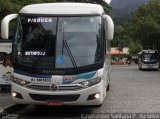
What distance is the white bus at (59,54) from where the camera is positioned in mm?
14180

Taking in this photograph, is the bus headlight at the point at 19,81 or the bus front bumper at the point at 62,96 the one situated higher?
the bus headlight at the point at 19,81

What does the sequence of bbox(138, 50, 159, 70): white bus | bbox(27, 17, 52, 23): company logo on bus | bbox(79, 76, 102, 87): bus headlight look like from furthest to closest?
bbox(138, 50, 159, 70): white bus → bbox(27, 17, 52, 23): company logo on bus → bbox(79, 76, 102, 87): bus headlight

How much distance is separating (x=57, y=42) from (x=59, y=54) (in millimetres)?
413

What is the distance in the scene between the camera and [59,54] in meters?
14.6

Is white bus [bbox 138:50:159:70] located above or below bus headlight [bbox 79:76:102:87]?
below

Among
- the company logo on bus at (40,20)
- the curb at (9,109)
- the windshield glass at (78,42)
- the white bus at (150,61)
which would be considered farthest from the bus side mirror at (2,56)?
the white bus at (150,61)

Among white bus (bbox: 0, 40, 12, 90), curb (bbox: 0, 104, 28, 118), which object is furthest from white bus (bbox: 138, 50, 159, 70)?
curb (bbox: 0, 104, 28, 118)

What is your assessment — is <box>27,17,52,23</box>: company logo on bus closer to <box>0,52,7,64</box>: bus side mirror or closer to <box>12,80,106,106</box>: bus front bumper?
<box>12,80,106,106</box>: bus front bumper

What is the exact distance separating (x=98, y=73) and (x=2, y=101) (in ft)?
15.4

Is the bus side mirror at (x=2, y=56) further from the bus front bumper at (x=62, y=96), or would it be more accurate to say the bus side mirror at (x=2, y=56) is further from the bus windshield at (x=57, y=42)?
the bus front bumper at (x=62, y=96)

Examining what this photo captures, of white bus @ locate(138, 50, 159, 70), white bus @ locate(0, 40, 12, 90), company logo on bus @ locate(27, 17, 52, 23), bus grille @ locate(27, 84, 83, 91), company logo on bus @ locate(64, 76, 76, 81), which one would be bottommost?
white bus @ locate(138, 50, 159, 70)

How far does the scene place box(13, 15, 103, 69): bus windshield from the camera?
14555 millimetres

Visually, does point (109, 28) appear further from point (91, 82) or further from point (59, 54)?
point (91, 82)

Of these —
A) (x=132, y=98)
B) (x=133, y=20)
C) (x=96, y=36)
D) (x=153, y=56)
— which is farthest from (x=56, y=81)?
(x=133, y=20)
